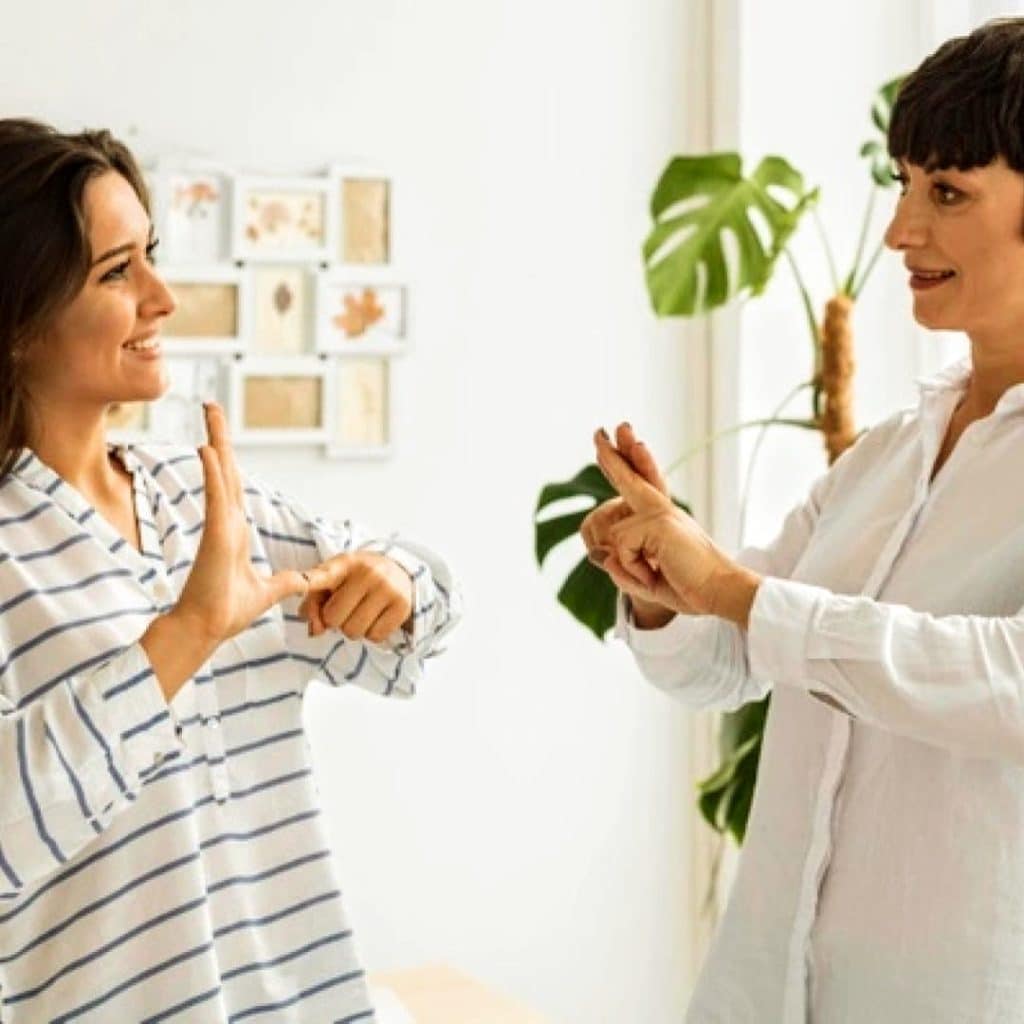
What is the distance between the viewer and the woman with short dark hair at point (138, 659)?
5.12ft

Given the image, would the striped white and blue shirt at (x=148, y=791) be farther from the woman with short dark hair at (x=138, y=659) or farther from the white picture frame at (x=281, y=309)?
the white picture frame at (x=281, y=309)

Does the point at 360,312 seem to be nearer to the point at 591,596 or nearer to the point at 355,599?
the point at 591,596

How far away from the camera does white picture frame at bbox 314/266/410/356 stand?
10.4 feet

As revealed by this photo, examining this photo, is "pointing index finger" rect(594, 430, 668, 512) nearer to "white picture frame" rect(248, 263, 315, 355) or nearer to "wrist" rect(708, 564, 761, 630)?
"wrist" rect(708, 564, 761, 630)

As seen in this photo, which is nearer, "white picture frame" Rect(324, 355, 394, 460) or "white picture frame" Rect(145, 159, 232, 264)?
"white picture frame" Rect(145, 159, 232, 264)

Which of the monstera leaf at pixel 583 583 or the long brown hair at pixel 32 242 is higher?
the long brown hair at pixel 32 242

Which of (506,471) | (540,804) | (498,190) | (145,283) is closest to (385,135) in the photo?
(498,190)

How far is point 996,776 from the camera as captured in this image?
1.65m

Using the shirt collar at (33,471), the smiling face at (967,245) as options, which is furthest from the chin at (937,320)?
the shirt collar at (33,471)

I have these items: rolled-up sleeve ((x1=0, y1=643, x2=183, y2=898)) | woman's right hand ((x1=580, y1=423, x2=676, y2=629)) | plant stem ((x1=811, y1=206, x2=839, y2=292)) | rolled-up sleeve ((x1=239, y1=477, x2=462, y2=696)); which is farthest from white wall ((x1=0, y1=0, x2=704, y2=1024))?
rolled-up sleeve ((x1=0, y1=643, x2=183, y2=898))

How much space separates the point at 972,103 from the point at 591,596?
1.24m

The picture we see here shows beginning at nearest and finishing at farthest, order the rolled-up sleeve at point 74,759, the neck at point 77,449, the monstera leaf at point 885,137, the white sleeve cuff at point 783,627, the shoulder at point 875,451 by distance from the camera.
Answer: the rolled-up sleeve at point 74,759
the white sleeve cuff at point 783,627
the neck at point 77,449
the shoulder at point 875,451
the monstera leaf at point 885,137

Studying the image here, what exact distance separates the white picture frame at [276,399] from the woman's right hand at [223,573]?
A: 1.41 metres

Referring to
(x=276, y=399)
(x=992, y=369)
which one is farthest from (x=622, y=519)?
(x=276, y=399)
